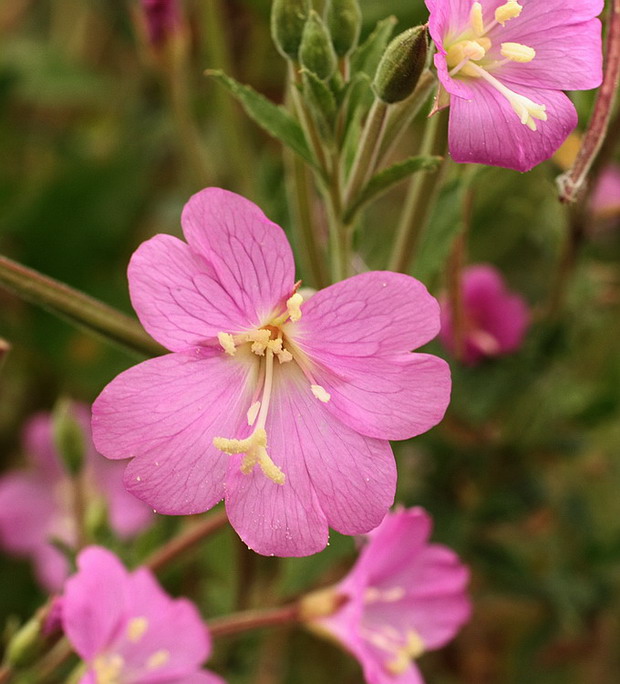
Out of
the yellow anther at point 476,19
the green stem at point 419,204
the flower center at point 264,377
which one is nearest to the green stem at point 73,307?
the flower center at point 264,377

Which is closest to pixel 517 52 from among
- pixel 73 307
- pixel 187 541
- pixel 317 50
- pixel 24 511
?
pixel 317 50

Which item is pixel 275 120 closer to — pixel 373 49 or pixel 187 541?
pixel 373 49

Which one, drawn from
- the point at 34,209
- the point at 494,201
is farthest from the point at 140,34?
the point at 494,201

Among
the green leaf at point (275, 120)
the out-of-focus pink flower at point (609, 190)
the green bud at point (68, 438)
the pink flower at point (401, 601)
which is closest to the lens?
the green leaf at point (275, 120)

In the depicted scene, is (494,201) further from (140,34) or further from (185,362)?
(185,362)

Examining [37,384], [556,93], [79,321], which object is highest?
[556,93]

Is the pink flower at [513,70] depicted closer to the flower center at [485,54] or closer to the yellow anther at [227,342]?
the flower center at [485,54]

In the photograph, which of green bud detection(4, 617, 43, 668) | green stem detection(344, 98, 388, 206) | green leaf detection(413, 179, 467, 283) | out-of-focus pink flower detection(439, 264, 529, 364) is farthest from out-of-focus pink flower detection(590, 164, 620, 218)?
green bud detection(4, 617, 43, 668)
